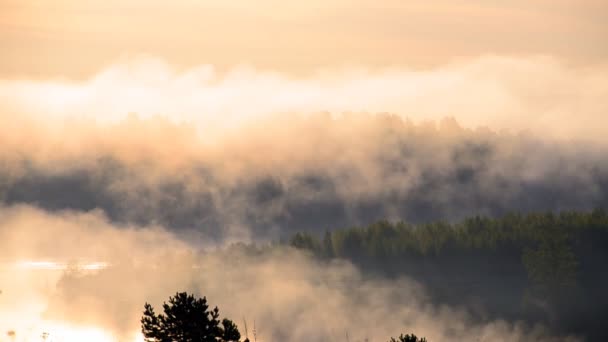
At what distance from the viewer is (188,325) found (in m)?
119

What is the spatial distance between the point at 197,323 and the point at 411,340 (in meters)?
19.5

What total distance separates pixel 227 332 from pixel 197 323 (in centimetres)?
260

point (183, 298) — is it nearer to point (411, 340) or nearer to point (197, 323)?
point (197, 323)

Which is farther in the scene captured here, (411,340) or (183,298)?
(411,340)

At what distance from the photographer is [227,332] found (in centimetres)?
11806

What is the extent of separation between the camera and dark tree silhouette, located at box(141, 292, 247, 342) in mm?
118125

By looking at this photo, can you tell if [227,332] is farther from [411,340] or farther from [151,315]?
[411,340]

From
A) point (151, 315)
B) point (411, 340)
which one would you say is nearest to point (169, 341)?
point (151, 315)

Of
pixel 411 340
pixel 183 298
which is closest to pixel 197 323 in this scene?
pixel 183 298

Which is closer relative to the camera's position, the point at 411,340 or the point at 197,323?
the point at 197,323

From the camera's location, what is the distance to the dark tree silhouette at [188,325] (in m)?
118

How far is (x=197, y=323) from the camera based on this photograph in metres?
119

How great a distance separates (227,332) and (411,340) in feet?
58.5

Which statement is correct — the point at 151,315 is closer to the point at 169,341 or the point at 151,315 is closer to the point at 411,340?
the point at 169,341
